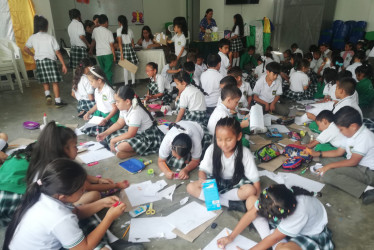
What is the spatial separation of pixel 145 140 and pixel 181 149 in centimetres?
76

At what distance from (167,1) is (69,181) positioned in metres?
8.88

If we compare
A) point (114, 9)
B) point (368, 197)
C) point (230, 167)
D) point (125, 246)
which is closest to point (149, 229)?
point (125, 246)

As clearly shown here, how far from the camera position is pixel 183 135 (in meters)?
2.24

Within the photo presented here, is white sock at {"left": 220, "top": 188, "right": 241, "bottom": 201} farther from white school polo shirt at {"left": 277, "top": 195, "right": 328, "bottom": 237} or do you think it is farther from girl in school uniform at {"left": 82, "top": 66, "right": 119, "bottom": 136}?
girl in school uniform at {"left": 82, "top": 66, "right": 119, "bottom": 136}

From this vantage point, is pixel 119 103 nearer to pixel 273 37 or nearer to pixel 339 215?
pixel 339 215

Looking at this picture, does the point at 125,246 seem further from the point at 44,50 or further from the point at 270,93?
the point at 44,50

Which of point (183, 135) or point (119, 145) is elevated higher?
point (183, 135)

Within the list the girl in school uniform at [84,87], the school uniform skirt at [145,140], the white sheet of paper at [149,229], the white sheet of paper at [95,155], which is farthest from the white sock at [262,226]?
the girl in school uniform at [84,87]

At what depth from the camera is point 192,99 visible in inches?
124

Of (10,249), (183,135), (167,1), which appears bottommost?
(10,249)

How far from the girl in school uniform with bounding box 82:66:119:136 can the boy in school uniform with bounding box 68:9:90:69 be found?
1808 mm

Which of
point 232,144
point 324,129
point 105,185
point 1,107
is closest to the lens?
point 232,144

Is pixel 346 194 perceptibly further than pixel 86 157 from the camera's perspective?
No

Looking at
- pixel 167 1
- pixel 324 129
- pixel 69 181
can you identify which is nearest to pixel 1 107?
pixel 69 181
